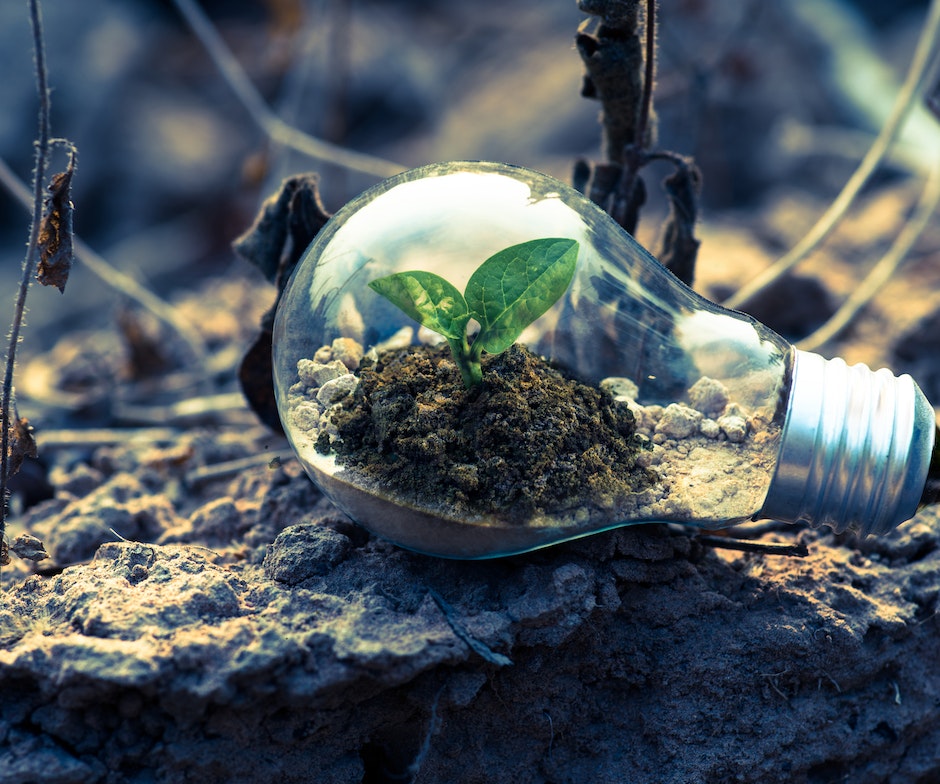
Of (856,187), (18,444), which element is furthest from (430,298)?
(856,187)

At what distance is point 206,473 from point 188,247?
2760mm

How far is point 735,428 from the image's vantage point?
1578 millimetres

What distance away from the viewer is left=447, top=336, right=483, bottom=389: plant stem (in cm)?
150

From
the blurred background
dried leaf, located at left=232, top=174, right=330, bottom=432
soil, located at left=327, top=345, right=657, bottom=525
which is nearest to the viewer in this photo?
soil, located at left=327, top=345, right=657, bottom=525

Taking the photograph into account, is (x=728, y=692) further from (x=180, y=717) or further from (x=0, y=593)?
(x=0, y=593)

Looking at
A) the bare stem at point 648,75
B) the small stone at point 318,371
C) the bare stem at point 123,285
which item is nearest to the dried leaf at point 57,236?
the small stone at point 318,371

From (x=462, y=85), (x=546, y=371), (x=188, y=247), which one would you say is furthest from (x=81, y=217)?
(x=546, y=371)

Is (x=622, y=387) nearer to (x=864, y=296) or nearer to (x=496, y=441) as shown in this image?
(x=496, y=441)

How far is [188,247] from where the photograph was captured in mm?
4656

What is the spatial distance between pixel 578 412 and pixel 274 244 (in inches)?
31.3

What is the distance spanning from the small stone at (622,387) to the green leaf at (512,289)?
22 cm

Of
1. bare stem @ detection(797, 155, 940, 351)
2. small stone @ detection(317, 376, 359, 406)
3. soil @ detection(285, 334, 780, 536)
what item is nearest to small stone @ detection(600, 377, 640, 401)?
soil @ detection(285, 334, 780, 536)

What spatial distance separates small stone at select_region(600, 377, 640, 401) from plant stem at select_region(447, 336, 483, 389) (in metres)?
0.24

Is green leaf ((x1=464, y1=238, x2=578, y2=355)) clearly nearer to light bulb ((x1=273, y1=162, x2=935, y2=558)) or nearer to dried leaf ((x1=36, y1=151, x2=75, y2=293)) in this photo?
light bulb ((x1=273, y1=162, x2=935, y2=558))
